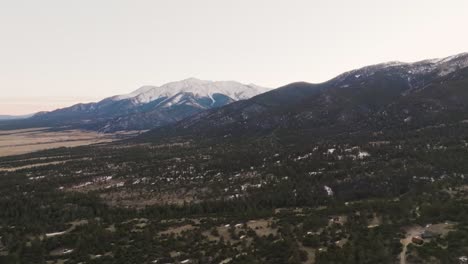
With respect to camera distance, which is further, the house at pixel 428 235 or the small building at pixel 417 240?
the house at pixel 428 235

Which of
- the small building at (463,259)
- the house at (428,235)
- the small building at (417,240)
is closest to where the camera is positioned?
the small building at (463,259)

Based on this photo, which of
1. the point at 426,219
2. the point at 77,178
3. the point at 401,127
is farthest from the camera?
the point at 401,127

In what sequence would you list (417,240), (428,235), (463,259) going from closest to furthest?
1. (463,259)
2. (417,240)
3. (428,235)

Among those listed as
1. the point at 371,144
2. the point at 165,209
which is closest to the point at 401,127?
the point at 371,144

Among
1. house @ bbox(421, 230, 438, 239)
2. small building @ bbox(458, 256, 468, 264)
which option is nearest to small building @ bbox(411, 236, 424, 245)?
house @ bbox(421, 230, 438, 239)

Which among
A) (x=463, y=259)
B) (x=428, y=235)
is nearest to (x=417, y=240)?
(x=428, y=235)

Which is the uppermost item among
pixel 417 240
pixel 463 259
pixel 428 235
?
pixel 463 259

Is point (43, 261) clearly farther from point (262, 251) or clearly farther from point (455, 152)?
point (455, 152)

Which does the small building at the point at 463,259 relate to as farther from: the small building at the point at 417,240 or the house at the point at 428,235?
the house at the point at 428,235

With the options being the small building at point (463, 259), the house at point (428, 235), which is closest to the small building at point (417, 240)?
the house at point (428, 235)

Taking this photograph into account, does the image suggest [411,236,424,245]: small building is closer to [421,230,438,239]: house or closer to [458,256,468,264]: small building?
[421,230,438,239]: house

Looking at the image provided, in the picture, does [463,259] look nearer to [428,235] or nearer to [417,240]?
[417,240]
